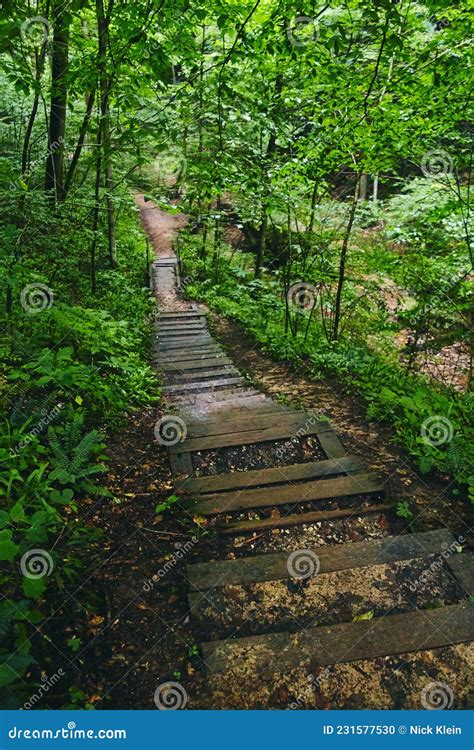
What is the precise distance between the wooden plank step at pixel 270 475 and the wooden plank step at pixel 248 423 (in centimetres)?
65

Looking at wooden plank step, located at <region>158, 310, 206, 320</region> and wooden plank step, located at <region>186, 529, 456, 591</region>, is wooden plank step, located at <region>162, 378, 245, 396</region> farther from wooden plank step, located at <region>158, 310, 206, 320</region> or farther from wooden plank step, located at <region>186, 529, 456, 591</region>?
wooden plank step, located at <region>158, 310, 206, 320</region>

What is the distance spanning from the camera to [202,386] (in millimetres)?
6027

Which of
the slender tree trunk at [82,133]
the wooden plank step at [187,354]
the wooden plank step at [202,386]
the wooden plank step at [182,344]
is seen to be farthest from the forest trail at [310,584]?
the slender tree trunk at [82,133]

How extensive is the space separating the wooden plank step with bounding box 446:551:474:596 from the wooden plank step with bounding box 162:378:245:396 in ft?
12.5

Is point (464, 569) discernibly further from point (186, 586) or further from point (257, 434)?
point (257, 434)

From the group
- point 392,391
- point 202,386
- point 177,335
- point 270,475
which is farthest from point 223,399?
point 177,335

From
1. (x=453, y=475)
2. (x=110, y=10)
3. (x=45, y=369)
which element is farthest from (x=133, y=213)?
(x=453, y=475)

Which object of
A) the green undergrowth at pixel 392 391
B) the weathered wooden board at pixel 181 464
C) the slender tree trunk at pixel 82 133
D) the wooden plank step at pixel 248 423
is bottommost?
the weathered wooden board at pixel 181 464

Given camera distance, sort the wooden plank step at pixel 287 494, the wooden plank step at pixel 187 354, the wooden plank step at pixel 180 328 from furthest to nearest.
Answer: the wooden plank step at pixel 180 328, the wooden plank step at pixel 187 354, the wooden plank step at pixel 287 494

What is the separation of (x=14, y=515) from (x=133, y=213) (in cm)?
2179

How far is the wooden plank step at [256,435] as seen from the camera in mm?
4137

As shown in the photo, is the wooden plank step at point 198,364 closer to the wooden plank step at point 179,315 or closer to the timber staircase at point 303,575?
the timber staircase at point 303,575

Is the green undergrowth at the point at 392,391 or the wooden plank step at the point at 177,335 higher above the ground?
the green undergrowth at the point at 392,391

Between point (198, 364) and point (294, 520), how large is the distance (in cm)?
428
